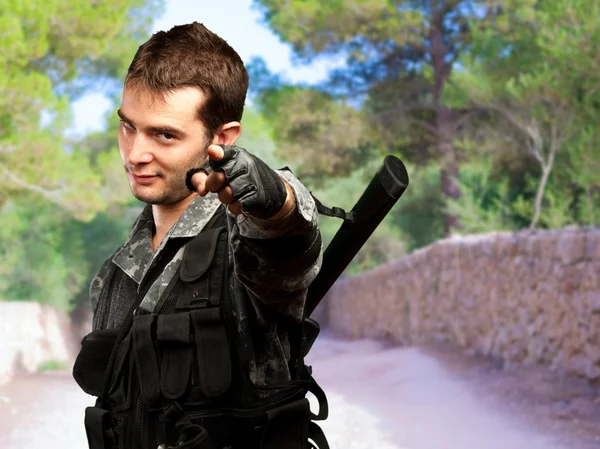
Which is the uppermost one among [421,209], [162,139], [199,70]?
[421,209]

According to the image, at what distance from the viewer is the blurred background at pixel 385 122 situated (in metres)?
15.4

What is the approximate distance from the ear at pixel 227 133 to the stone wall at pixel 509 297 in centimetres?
690

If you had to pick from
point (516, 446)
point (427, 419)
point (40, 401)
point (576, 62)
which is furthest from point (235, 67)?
point (576, 62)

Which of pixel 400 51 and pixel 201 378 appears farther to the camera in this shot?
pixel 400 51

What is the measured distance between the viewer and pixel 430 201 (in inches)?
879

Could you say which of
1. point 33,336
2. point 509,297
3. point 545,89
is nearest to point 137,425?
point 509,297

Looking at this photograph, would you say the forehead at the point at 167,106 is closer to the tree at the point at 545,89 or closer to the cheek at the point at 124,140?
the cheek at the point at 124,140

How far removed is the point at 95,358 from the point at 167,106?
69 cm

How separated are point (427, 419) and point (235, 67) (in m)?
7.22

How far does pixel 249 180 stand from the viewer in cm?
149

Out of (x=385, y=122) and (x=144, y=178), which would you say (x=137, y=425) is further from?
(x=385, y=122)

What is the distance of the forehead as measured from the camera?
2.02 m

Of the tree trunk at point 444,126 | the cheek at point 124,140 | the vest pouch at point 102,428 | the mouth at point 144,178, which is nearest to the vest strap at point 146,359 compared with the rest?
the vest pouch at point 102,428

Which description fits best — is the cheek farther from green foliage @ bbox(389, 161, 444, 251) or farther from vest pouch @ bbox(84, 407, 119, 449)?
green foliage @ bbox(389, 161, 444, 251)
